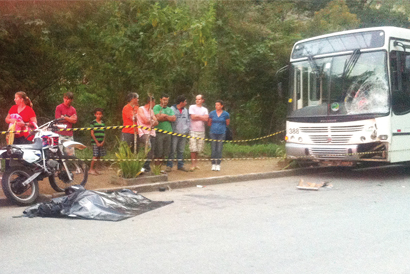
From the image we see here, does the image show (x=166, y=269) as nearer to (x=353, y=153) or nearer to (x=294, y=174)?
(x=353, y=153)

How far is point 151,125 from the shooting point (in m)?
10.5

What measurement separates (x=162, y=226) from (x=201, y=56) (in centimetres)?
809

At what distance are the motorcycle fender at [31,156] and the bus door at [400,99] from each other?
293 inches

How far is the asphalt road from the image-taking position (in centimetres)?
485

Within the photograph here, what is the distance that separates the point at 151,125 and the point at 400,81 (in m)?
5.75

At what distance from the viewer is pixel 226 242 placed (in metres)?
5.73

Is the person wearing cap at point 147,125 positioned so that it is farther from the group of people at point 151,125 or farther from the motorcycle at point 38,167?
the motorcycle at point 38,167

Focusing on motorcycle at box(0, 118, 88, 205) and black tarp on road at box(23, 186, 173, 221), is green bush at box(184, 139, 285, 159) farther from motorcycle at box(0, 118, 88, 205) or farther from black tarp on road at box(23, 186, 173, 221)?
black tarp on road at box(23, 186, 173, 221)

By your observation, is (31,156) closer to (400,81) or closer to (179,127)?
(179,127)

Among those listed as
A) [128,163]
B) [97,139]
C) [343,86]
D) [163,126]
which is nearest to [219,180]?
[163,126]

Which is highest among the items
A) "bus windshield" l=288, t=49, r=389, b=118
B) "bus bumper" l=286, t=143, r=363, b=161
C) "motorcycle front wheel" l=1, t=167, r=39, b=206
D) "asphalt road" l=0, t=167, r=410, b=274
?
"bus windshield" l=288, t=49, r=389, b=118

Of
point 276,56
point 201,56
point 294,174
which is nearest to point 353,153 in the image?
point 294,174

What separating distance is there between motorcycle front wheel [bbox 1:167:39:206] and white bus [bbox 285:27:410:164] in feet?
21.2

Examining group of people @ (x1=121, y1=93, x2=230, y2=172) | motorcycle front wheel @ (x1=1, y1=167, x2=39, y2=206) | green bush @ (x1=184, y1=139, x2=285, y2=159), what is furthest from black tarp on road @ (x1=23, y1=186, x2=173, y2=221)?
green bush @ (x1=184, y1=139, x2=285, y2=159)
